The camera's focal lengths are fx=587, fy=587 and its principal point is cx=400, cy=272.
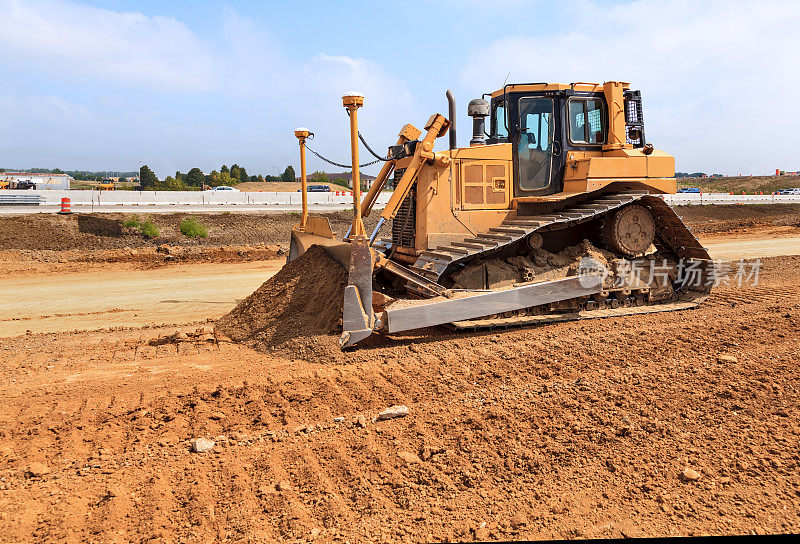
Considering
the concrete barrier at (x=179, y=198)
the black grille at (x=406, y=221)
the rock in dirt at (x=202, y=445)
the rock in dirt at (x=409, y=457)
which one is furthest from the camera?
the concrete barrier at (x=179, y=198)

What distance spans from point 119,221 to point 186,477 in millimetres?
20818

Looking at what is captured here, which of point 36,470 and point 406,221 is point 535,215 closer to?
point 406,221

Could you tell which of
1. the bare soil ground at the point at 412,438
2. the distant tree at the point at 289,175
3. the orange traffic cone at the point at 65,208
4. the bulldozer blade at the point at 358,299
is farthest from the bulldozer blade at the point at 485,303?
the distant tree at the point at 289,175

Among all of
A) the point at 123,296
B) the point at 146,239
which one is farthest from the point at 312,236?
the point at 146,239

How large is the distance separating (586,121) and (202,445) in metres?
7.11

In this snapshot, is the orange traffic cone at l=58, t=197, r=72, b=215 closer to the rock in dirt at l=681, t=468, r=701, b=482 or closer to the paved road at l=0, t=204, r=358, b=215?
the paved road at l=0, t=204, r=358, b=215

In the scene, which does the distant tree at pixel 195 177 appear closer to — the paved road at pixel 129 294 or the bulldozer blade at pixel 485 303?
the paved road at pixel 129 294

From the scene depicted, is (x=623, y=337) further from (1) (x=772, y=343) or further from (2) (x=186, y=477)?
(2) (x=186, y=477)

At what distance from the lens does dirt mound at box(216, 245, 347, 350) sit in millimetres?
7477

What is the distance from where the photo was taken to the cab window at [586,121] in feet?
→ 28.8

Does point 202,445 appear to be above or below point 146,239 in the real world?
below

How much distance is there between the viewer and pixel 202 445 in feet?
15.2

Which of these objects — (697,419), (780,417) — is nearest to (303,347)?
(697,419)

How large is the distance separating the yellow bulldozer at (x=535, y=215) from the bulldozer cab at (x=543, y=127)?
15mm
